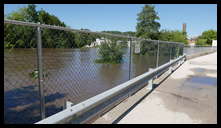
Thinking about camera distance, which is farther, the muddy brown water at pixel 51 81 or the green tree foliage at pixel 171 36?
the green tree foliage at pixel 171 36

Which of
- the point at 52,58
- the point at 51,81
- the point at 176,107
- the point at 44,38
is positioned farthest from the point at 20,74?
the point at 176,107

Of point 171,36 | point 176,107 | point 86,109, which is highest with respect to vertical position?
point 171,36

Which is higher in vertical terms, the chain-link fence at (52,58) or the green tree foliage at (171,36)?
the green tree foliage at (171,36)

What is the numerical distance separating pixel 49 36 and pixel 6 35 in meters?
0.54

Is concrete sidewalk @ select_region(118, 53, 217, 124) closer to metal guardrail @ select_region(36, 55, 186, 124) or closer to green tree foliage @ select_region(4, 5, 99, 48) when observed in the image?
metal guardrail @ select_region(36, 55, 186, 124)

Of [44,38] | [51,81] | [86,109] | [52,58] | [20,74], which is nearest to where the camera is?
[86,109]

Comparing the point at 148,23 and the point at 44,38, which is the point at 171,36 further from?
the point at 44,38

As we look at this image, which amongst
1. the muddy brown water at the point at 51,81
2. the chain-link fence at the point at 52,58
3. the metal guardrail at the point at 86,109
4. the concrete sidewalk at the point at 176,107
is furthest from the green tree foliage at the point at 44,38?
the concrete sidewalk at the point at 176,107

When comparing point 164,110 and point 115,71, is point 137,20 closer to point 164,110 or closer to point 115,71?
point 115,71

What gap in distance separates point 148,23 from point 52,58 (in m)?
34.0

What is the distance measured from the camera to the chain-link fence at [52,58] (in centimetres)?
206

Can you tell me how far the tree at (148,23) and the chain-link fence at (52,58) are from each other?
27.9 meters

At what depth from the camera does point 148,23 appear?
34500mm

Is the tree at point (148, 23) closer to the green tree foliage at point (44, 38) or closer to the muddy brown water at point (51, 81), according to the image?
the muddy brown water at point (51, 81)
